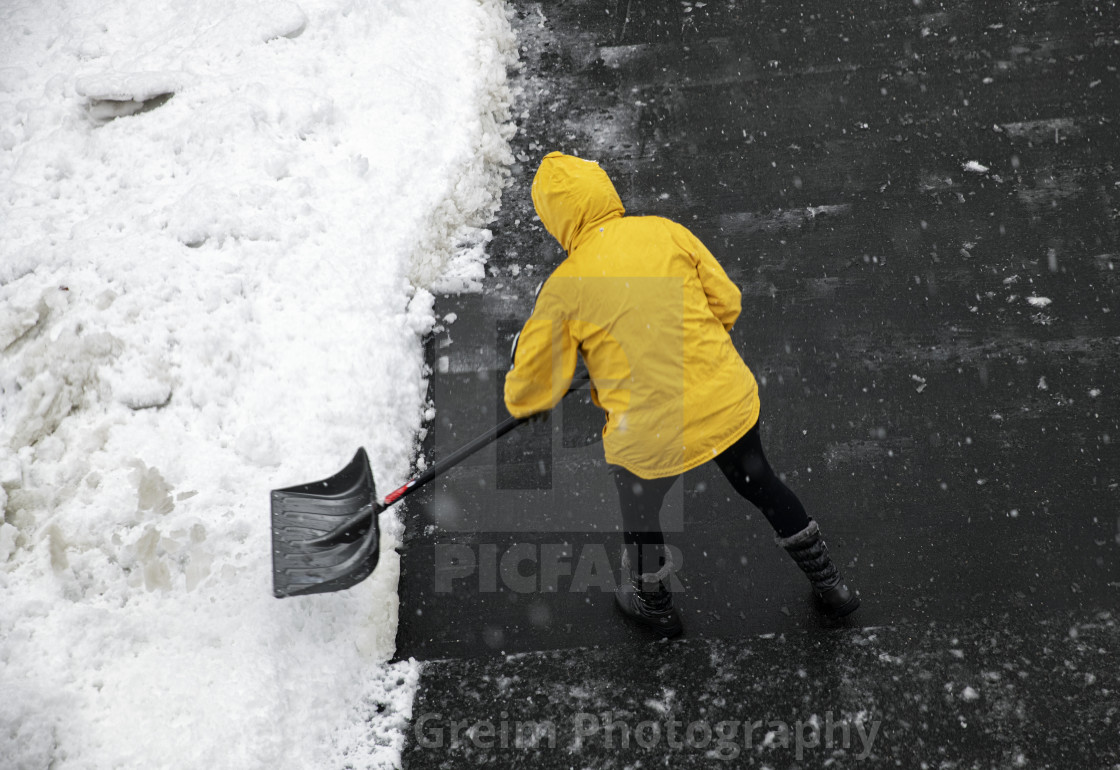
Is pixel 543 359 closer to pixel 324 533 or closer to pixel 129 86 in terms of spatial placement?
pixel 324 533

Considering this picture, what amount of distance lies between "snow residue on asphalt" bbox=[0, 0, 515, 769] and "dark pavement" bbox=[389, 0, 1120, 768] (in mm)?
296

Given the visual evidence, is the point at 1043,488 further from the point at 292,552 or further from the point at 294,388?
the point at 294,388

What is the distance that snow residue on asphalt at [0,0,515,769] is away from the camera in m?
2.84

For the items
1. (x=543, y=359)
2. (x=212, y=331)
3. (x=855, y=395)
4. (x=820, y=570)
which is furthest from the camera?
(x=212, y=331)

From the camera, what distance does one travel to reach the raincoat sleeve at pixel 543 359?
7.91ft

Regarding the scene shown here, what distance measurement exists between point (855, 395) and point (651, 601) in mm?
1428

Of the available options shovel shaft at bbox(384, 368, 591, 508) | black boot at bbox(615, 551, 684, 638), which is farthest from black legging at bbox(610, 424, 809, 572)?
shovel shaft at bbox(384, 368, 591, 508)

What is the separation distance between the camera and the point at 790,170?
463cm

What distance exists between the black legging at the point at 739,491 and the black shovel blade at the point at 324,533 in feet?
3.01

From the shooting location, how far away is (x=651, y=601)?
296cm

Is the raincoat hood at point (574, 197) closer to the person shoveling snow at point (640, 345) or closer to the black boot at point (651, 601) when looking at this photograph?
the person shoveling snow at point (640, 345)

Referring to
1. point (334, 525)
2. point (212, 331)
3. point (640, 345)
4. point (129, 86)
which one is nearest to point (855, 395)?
point (640, 345)

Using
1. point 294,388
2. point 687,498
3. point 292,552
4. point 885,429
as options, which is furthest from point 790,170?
point 292,552

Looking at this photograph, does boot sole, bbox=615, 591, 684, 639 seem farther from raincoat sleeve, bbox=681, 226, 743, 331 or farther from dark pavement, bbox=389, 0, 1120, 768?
raincoat sleeve, bbox=681, 226, 743, 331
